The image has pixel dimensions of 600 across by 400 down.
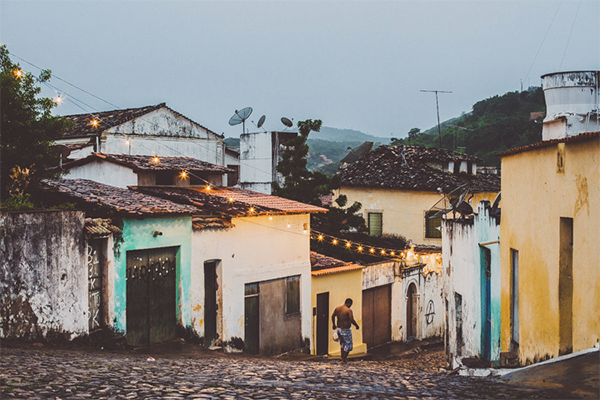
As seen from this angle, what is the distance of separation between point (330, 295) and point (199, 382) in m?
12.0

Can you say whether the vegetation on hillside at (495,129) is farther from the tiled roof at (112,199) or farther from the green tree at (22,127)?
the green tree at (22,127)

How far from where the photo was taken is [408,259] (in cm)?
2341

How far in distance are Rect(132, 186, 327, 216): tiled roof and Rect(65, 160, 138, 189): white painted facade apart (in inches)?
25.1

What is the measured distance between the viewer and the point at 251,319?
53.8 feet

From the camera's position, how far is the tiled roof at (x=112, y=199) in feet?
41.6

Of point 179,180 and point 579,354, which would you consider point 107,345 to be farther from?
point 579,354

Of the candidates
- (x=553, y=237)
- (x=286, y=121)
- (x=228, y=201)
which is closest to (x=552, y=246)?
(x=553, y=237)

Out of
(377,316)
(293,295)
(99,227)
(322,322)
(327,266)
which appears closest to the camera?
(99,227)

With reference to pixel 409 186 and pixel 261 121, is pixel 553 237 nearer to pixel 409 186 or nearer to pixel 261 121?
pixel 409 186

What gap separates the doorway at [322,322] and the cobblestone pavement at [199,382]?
30.1 feet

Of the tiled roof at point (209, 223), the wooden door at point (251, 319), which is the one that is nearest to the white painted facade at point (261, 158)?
the wooden door at point (251, 319)

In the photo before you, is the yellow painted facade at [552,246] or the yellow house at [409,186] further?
the yellow house at [409,186]

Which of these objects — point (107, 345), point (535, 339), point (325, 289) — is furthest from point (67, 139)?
point (535, 339)

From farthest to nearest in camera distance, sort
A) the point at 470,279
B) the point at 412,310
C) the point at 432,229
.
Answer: the point at 432,229
the point at 412,310
the point at 470,279
